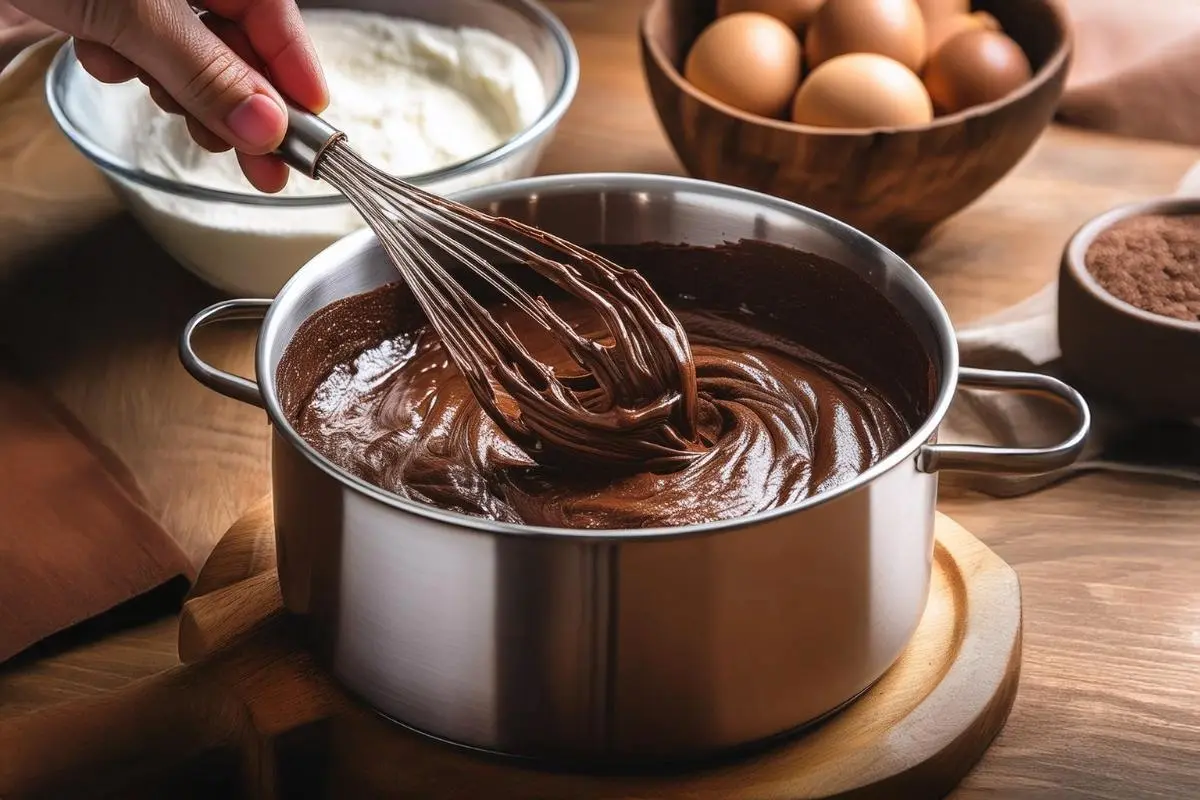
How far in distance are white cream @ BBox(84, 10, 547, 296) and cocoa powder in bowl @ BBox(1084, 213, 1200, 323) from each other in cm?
46

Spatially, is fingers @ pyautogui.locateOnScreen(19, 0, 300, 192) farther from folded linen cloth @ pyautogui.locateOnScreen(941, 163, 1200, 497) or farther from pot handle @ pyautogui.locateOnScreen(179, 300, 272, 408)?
folded linen cloth @ pyautogui.locateOnScreen(941, 163, 1200, 497)

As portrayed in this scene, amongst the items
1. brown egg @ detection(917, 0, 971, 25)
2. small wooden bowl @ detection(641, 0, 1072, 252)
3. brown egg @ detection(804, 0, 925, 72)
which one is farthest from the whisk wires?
brown egg @ detection(917, 0, 971, 25)

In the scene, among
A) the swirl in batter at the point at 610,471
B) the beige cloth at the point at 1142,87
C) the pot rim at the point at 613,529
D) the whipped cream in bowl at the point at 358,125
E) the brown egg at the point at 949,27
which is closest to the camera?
the pot rim at the point at 613,529

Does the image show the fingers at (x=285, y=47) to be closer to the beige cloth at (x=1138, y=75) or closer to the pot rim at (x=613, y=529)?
the pot rim at (x=613, y=529)

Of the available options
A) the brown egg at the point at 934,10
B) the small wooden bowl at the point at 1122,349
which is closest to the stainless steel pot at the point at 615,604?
the small wooden bowl at the point at 1122,349

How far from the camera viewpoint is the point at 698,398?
894 mm

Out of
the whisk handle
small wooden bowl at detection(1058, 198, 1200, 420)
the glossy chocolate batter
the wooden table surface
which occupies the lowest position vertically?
the wooden table surface

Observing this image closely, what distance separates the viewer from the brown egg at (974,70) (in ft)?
3.93

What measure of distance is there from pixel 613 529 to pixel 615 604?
0.25ft

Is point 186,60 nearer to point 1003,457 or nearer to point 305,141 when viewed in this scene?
point 305,141

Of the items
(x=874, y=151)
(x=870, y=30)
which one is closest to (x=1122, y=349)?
(x=874, y=151)

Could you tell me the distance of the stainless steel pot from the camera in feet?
2.14

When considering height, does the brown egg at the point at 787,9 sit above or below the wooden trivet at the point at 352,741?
above

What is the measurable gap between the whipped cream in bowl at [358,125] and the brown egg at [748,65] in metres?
0.11
